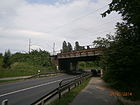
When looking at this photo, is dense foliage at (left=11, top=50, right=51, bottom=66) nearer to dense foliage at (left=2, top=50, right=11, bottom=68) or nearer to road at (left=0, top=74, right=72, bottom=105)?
dense foliage at (left=2, top=50, right=11, bottom=68)

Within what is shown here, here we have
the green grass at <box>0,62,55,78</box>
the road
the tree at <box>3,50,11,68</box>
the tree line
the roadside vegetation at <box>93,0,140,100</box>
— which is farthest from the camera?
the tree line

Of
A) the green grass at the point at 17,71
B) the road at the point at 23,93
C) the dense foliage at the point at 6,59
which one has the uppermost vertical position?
the dense foliage at the point at 6,59

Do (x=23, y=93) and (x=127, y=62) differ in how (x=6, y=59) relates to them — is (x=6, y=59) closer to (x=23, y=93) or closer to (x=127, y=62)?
(x=23, y=93)

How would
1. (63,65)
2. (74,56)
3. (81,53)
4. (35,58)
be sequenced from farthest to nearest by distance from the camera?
(63,65)
(35,58)
(74,56)
(81,53)

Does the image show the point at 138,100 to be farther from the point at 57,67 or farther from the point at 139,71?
the point at 57,67

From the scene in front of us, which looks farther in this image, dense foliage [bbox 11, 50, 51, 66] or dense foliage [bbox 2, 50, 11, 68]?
dense foliage [bbox 11, 50, 51, 66]

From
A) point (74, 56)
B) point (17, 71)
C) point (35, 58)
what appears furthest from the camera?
point (35, 58)

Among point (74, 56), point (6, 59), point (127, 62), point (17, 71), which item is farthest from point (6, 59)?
point (127, 62)

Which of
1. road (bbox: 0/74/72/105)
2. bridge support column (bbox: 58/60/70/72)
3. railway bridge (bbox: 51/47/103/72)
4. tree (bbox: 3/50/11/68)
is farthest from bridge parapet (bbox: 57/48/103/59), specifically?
road (bbox: 0/74/72/105)

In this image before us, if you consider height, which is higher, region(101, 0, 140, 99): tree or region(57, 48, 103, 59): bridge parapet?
region(57, 48, 103, 59): bridge parapet

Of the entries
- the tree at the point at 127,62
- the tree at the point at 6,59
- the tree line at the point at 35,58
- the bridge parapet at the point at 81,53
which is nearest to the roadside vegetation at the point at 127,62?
the tree at the point at 127,62

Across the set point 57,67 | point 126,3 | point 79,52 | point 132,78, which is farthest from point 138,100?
point 57,67

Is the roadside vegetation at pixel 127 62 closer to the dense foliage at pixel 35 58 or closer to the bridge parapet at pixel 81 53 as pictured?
the bridge parapet at pixel 81 53

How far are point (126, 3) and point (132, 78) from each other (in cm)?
803
